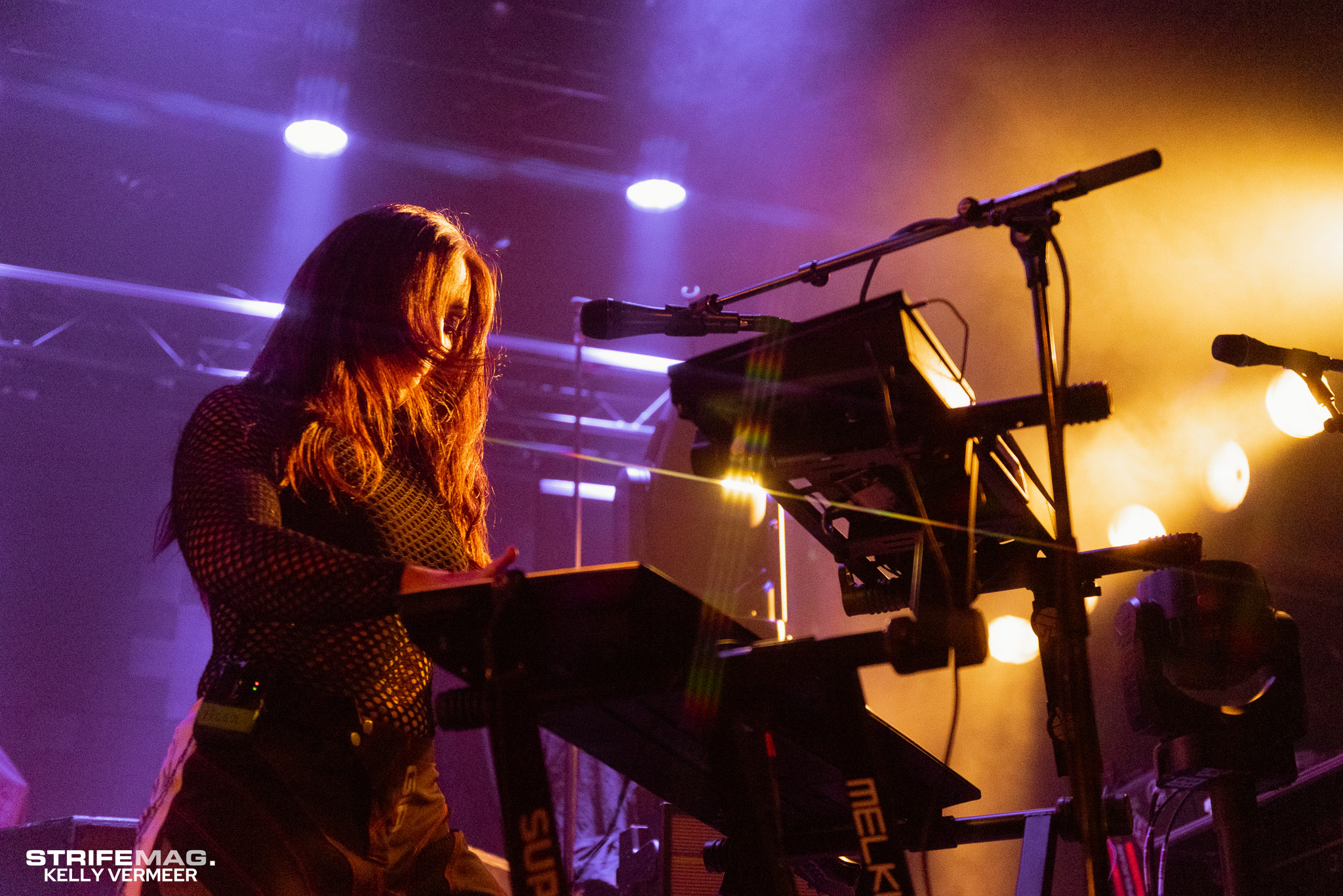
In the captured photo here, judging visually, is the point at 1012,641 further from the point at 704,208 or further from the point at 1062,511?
the point at 1062,511

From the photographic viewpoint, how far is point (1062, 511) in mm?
1590

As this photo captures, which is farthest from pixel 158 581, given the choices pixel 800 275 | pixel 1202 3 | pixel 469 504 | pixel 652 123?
pixel 1202 3

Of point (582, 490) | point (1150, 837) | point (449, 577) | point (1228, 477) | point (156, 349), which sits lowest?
point (1150, 837)

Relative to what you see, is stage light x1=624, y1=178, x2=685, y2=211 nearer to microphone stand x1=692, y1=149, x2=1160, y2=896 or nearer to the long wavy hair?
the long wavy hair

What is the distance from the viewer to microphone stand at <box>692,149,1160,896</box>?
148cm

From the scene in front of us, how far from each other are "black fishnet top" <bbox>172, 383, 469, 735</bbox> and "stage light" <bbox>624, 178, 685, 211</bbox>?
5.32m

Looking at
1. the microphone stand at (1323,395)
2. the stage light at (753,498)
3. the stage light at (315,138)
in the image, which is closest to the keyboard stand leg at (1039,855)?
the microphone stand at (1323,395)

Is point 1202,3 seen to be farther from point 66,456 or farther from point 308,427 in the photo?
point 66,456

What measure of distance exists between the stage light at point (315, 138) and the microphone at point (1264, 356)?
5.20 m

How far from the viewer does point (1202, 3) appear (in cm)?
518

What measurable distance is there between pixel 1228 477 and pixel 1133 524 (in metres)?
0.55

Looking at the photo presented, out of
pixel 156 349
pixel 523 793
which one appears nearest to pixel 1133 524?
pixel 523 793

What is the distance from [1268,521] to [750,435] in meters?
5.15

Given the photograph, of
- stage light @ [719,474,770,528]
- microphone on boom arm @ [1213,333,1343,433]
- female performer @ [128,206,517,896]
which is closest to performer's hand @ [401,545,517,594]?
female performer @ [128,206,517,896]
